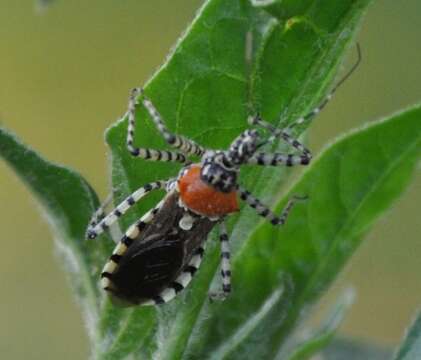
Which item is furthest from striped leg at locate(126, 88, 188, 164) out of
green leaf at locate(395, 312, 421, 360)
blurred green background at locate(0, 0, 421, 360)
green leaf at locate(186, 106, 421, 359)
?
blurred green background at locate(0, 0, 421, 360)

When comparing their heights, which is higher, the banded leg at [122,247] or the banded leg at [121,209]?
the banded leg at [121,209]

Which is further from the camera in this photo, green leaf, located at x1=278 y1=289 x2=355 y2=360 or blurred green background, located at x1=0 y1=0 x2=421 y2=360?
blurred green background, located at x1=0 y1=0 x2=421 y2=360

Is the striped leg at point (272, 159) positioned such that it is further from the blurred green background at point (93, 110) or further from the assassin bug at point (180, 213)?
the blurred green background at point (93, 110)

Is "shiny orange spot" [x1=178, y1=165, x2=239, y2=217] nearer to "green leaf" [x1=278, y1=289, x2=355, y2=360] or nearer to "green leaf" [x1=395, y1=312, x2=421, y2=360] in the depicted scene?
"green leaf" [x1=278, y1=289, x2=355, y2=360]

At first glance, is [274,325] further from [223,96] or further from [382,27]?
[382,27]

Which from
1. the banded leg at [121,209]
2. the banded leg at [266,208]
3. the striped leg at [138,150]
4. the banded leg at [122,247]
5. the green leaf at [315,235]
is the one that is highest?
the striped leg at [138,150]

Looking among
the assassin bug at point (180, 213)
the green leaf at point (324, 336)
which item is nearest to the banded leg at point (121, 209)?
the assassin bug at point (180, 213)

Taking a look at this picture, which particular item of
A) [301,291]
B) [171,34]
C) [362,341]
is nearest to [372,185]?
[301,291]
